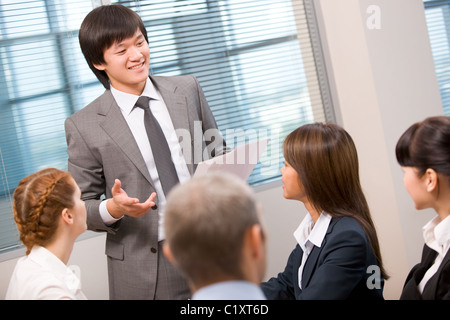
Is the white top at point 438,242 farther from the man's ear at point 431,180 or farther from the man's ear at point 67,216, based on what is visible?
the man's ear at point 67,216

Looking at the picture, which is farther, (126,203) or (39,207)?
(126,203)

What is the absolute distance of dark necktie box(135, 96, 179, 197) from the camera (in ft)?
6.80

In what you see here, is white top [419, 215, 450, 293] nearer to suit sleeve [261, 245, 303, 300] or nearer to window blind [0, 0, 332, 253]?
suit sleeve [261, 245, 303, 300]

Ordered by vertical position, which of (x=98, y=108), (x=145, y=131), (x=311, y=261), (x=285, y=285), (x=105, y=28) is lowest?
(x=285, y=285)

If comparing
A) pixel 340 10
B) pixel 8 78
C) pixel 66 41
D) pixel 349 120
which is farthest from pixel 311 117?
pixel 8 78

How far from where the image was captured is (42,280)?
60.6 inches

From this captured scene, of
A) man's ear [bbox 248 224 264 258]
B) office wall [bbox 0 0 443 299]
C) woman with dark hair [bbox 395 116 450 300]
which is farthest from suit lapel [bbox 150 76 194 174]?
office wall [bbox 0 0 443 299]

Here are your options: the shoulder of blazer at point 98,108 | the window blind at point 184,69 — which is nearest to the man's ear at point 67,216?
the shoulder of blazer at point 98,108

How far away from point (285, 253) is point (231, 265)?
2360mm

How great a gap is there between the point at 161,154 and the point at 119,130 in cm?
19

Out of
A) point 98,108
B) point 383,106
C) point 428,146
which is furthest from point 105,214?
point 383,106

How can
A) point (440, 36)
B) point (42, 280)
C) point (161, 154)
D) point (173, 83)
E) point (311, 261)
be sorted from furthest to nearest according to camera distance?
point (440, 36)
point (173, 83)
point (161, 154)
point (311, 261)
point (42, 280)

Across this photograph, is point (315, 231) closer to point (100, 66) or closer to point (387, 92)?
point (100, 66)
